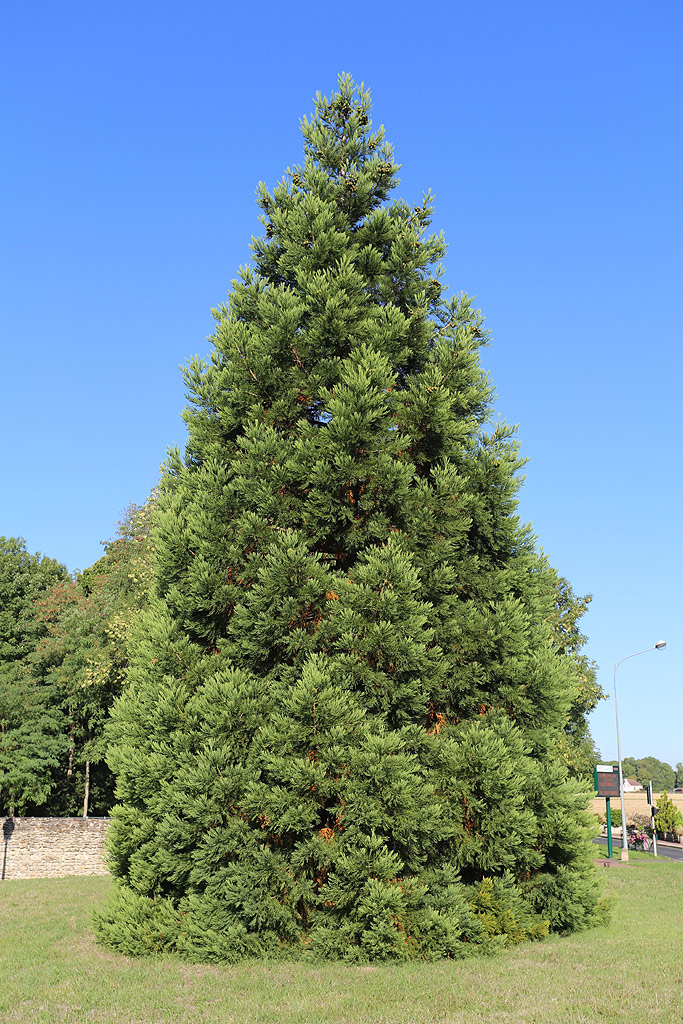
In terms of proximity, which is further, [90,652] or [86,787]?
[86,787]

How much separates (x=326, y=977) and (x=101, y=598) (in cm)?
2719

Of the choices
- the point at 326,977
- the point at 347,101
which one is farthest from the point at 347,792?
the point at 347,101

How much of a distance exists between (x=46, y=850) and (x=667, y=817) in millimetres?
42045

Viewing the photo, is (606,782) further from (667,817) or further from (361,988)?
(667,817)

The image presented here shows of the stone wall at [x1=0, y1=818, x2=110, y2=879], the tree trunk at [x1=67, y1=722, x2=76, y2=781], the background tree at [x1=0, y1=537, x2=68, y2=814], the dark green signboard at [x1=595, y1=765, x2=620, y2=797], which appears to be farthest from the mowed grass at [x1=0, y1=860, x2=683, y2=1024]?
the tree trunk at [x1=67, y1=722, x2=76, y2=781]

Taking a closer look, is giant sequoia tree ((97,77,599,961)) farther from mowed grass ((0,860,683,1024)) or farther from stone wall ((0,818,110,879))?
stone wall ((0,818,110,879))

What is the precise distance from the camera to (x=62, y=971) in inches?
422

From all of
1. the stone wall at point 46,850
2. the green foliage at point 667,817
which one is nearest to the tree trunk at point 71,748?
the stone wall at point 46,850

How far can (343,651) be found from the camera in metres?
12.5

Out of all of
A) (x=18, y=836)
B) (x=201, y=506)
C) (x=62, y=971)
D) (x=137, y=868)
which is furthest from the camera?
(x=18, y=836)

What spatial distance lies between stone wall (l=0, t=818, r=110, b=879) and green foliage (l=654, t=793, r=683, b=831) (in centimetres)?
3981

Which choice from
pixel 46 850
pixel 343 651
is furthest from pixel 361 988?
pixel 46 850

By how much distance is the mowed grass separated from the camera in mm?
8594

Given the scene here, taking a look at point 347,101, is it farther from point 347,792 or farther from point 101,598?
point 101,598
